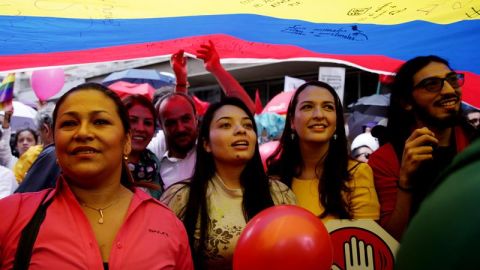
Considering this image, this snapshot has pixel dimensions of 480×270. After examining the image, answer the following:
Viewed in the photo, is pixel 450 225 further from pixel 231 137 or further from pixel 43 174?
pixel 43 174

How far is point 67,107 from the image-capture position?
1706 millimetres

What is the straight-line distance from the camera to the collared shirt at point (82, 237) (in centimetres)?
146

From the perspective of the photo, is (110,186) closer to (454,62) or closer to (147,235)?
(147,235)

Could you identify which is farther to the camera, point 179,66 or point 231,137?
point 179,66

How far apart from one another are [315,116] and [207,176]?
64 cm

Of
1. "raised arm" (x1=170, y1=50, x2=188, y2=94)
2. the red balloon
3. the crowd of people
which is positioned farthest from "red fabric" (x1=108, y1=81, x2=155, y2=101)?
the red balloon

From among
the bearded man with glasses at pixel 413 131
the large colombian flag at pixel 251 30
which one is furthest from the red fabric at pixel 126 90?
the bearded man with glasses at pixel 413 131

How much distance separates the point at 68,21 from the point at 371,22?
1780 millimetres

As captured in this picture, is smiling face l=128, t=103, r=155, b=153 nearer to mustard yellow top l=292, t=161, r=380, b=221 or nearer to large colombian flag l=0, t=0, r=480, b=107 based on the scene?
large colombian flag l=0, t=0, r=480, b=107

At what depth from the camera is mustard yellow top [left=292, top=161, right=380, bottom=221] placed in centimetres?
216

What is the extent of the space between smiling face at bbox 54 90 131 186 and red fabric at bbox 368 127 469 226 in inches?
49.2

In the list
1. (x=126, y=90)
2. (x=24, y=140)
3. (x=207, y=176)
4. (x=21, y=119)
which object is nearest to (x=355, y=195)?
(x=207, y=176)

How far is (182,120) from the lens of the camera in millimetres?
3193

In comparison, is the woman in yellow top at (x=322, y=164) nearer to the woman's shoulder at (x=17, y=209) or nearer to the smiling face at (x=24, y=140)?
the woman's shoulder at (x=17, y=209)
